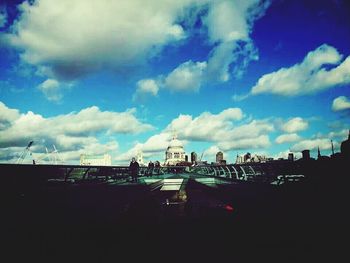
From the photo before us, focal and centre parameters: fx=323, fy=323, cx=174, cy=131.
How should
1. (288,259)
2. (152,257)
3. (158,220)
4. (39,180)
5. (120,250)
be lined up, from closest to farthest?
1. (288,259)
2. (152,257)
3. (120,250)
4. (158,220)
5. (39,180)

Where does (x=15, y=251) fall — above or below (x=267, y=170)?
below

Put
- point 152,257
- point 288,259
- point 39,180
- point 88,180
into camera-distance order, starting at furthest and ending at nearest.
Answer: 1. point 88,180
2. point 39,180
3. point 152,257
4. point 288,259

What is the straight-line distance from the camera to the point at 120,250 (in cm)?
556

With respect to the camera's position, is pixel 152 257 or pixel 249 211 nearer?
pixel 152 257

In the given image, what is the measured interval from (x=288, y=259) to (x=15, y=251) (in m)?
4.32

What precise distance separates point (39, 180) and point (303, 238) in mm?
12664

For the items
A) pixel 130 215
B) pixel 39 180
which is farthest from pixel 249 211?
pixel 39 180

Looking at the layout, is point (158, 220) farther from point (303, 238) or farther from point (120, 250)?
point (303, 238)

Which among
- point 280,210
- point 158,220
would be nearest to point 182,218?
point 158,220

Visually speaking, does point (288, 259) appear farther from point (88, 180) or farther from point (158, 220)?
point (88, 180)

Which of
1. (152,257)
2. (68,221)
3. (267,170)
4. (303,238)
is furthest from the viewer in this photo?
(267,170)

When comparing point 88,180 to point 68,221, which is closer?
point 68,221

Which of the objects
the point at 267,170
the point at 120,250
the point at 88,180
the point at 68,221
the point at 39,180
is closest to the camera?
the point at 120,250

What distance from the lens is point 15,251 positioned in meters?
5.29
